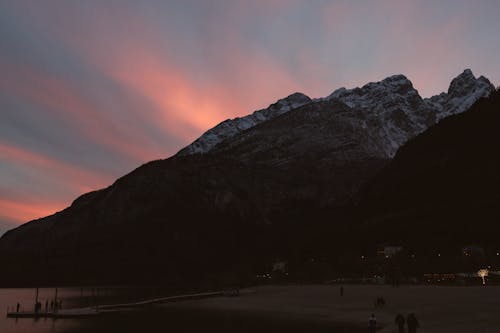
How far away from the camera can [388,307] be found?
219ft

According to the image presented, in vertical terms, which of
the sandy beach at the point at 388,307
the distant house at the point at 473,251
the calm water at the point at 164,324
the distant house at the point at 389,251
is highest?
the distant house at the point at 389,251

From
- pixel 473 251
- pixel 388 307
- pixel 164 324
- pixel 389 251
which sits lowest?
pixel 164 324

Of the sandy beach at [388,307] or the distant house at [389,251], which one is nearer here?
the sandy beach at [388,307]

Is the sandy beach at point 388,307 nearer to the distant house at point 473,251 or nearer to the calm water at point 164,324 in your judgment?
the calm water at point 164,324

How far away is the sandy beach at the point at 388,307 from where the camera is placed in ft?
159

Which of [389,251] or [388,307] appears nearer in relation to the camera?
[388,307]

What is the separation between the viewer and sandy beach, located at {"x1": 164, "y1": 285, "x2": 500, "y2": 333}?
4841 centimetres

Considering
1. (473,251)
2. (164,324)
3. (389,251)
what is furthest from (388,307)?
(389,251)

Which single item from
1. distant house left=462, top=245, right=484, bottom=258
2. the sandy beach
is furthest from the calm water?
distant house left=462, top=245, right=484, bottom=258

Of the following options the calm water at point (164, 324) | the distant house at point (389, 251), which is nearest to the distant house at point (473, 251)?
the distant house at point (389, 251)

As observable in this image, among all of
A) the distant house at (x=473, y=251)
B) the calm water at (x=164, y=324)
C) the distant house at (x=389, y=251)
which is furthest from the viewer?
the distant house at (x=389, y=251)

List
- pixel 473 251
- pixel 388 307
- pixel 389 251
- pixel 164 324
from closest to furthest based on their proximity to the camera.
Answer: pixel 164 324
pixel 388 307
pixel 473 251
pixel 389 251

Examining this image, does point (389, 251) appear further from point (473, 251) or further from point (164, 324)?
point (164, 324)

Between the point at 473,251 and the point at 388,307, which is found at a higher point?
the point at 473,251
